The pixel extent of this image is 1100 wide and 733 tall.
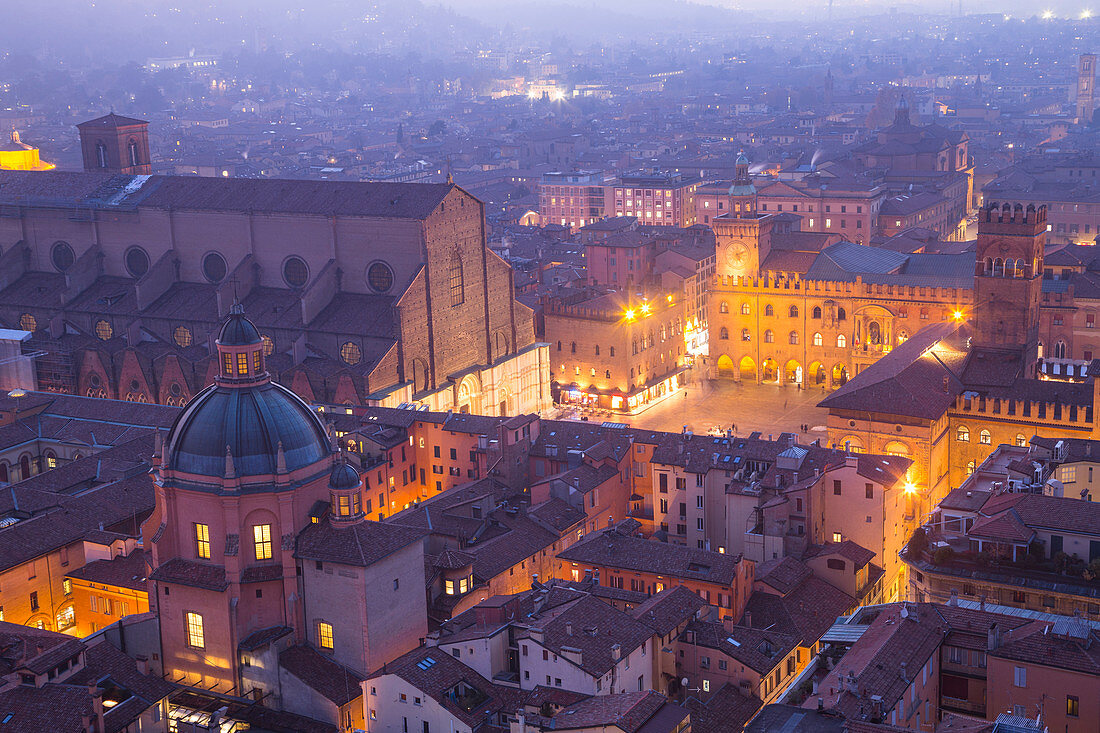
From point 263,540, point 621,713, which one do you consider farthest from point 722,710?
point 263,540

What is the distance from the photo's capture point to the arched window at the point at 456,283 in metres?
71.7

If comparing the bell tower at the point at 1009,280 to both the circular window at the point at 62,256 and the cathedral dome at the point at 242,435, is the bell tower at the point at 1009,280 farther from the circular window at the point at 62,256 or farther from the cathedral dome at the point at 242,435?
the circular window at the point at 62,256

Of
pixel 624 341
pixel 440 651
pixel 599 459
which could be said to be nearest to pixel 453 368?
pixel 624 341

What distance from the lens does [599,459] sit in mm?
56094

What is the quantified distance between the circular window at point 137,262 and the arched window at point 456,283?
21483 millimetres

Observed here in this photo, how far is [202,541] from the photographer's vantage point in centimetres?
4184

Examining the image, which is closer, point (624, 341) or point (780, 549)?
point (780, 549)

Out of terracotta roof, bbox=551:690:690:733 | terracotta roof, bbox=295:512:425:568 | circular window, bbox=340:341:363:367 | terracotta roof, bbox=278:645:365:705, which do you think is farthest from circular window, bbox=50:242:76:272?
terracotta roof, bbox=551:690:690:733

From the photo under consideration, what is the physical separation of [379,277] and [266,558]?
31723mm

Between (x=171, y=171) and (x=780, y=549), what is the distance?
481 ft

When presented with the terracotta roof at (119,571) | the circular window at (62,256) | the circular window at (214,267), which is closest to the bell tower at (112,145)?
the circular window at (62,256)

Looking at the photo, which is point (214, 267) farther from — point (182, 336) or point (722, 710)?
point (722, 710)

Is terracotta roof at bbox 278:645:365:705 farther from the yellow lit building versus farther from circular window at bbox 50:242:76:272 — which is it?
the yellow lit building

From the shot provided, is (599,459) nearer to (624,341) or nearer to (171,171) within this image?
(624,341)
